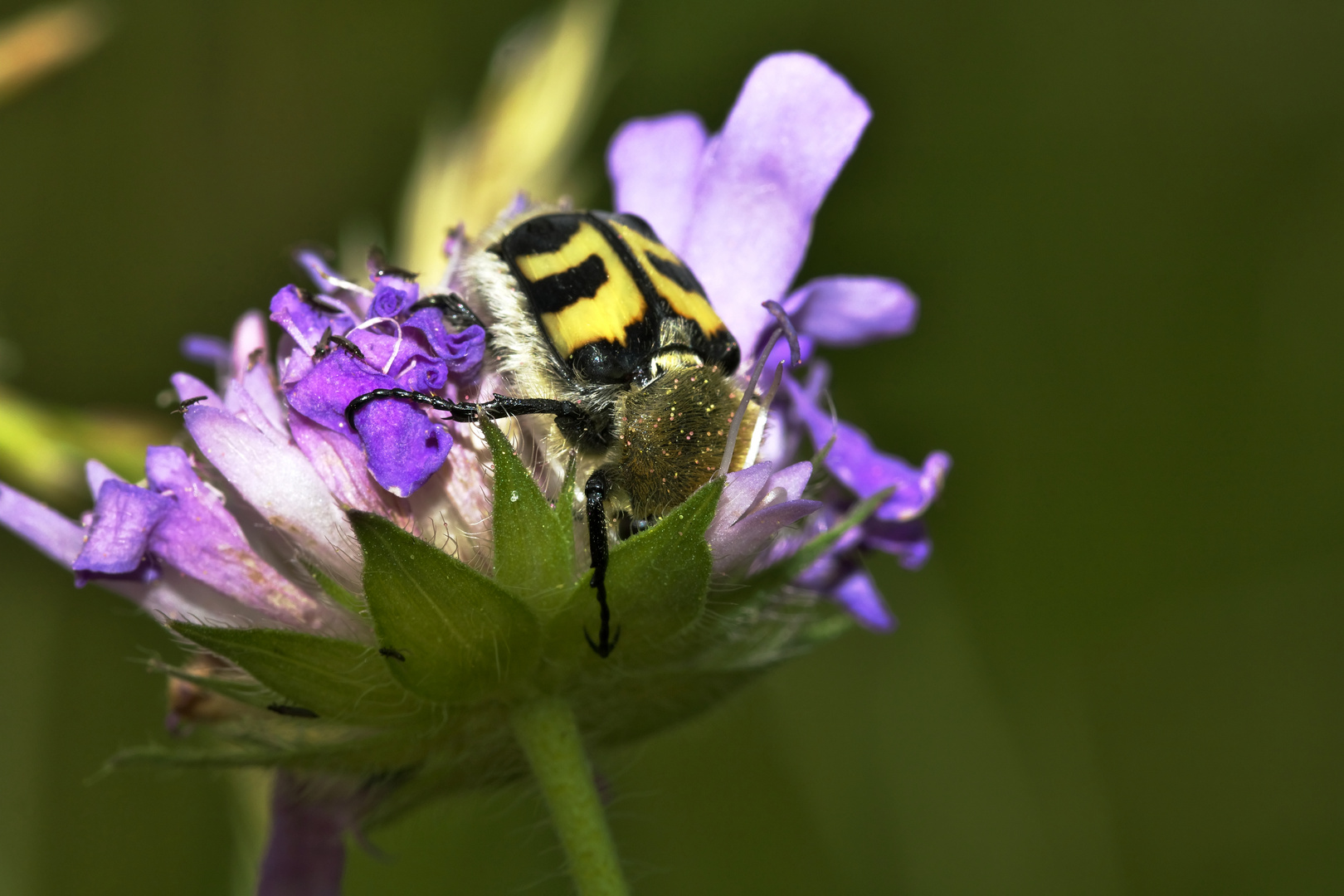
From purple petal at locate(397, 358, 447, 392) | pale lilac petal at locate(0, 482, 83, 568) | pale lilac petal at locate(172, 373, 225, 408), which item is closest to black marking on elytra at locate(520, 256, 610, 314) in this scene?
purple petal at locate(397, 358, 447, 392)

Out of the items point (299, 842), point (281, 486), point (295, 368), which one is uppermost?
point (295, 368)

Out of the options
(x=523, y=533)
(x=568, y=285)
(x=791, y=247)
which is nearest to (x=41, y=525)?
(x=523, y=533)

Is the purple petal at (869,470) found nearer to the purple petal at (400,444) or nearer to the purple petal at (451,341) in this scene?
the purple petal at (451,341)

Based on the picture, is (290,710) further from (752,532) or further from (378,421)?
(752,532)

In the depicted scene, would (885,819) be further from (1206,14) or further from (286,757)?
(1206,14)

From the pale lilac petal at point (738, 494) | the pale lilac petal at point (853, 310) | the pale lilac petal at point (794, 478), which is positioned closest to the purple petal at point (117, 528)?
the pale lilac petal at point (738, 494)

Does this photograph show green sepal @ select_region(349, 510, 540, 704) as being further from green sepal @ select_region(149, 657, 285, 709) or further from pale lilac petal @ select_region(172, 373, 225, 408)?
pale lilac petal @ select_region(172, 373, 225, 408)

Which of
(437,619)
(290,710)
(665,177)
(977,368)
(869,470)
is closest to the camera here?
(437,619)
